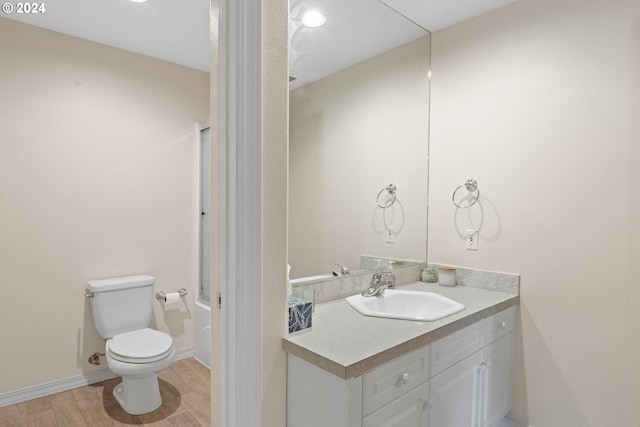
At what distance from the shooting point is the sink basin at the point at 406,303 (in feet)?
6.01

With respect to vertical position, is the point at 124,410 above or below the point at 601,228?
below

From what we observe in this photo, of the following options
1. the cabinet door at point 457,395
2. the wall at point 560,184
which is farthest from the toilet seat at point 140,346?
the wall at point 560,184

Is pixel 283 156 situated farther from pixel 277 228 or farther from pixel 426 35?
pixel 426 35

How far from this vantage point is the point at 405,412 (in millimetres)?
1364

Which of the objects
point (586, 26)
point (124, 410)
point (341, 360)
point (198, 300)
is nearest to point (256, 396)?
point (341, 360)

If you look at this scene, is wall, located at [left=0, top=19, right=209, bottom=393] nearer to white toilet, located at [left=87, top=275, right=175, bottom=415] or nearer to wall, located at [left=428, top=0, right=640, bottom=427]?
white toilet, located at [left=87, top=275, right=175, bottom=415]

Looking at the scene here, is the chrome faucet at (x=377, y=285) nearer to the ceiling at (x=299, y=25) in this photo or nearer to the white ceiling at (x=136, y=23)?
the ceiling at (x=299, y=25)

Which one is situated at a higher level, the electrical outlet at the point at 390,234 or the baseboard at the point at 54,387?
the electrical outlet at the point at 390,234

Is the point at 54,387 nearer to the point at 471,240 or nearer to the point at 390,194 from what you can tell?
the point at 390,194

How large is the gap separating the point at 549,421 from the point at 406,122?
5.95ft

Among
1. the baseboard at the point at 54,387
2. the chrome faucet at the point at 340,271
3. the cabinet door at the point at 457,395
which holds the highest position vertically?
the chrome faucet at the point at 340,271

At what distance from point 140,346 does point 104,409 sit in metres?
0.43

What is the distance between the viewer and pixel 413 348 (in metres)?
1.37

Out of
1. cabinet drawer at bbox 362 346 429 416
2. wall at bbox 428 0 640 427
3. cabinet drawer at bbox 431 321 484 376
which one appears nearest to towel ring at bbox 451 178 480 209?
wall at bbox 428 0 640 427
